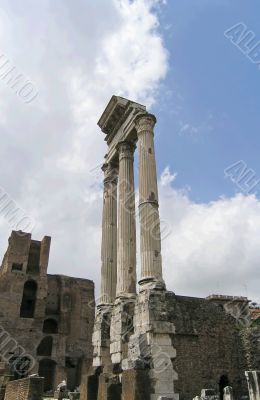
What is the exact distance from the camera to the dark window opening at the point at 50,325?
3766cm

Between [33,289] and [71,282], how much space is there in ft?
13.7

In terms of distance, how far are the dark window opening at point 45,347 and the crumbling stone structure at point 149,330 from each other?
22059 millimetres

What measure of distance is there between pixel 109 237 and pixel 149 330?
6100 millimetres

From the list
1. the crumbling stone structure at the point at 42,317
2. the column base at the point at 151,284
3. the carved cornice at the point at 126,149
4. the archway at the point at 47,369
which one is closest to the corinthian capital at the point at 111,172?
the carved cornice at the point at 126,149

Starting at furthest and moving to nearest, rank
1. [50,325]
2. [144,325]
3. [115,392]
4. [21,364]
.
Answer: [50,325]
[21,364]
[144,325]
[115,392]

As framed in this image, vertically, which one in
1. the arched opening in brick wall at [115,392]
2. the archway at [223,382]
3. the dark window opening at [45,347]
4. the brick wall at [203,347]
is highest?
the dark window opening at [45,347]

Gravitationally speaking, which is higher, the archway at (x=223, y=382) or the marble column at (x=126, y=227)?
the marble column at (x=126, y=227)

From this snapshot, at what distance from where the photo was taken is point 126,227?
569 inches

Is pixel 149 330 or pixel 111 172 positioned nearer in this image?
pixel 149 330

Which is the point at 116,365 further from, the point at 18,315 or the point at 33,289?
the point at 33,289

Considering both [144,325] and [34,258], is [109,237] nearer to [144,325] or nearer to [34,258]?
[144,325]

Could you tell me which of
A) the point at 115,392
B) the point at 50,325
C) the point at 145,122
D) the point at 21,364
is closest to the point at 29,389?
the point at 115,392

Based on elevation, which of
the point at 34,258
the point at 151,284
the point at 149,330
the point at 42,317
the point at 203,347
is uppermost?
the point at 34,258

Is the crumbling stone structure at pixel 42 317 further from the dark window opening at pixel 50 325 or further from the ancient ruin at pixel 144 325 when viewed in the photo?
the ancient ruin at pixel 144 325
